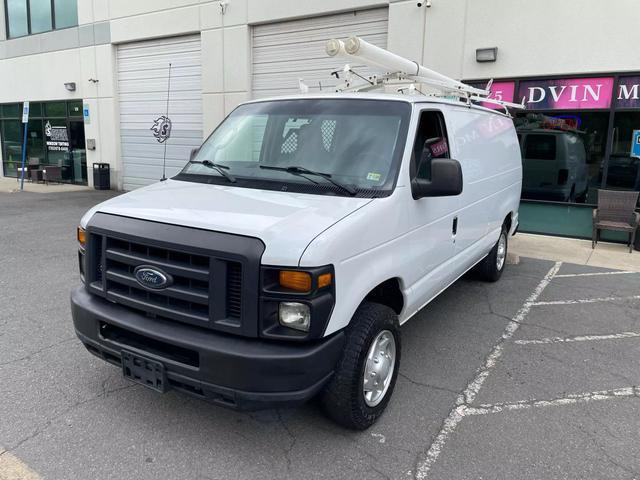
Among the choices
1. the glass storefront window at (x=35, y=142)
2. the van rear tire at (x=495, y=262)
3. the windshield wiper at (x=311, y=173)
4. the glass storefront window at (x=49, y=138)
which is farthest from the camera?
the glass storefront window at (x=35, y=142)

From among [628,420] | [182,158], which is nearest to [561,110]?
[628,420]

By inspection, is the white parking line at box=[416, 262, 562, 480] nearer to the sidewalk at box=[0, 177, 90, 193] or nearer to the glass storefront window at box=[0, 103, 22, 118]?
the sidewalk at box=[0, 177, 90, 193]

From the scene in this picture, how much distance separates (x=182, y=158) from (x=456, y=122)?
11214mm

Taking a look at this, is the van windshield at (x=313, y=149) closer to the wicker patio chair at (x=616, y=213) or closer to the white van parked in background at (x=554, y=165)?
the wicker patio chair at (x=616, y=213)

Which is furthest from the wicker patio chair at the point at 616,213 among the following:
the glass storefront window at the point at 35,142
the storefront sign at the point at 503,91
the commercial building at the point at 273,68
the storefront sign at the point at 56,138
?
the glass storefront window at the point at 35,142

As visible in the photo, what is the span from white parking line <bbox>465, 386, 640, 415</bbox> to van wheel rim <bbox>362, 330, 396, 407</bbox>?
0.64 m

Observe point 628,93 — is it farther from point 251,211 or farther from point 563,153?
point 251,211

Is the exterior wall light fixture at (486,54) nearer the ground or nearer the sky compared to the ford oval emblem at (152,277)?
nearer the sky

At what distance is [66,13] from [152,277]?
17.6 m

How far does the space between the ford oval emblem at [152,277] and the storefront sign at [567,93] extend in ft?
28.7

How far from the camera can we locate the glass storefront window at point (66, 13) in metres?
16.5

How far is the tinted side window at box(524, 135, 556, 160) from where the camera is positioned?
32.0 ft

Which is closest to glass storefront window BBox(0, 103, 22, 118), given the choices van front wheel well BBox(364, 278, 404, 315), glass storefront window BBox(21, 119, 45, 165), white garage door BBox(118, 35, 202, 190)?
glass storefront window BBox(21, 119, 45, 165)

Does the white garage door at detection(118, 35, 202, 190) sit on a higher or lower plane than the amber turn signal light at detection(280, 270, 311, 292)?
higher
